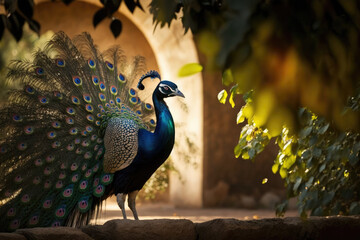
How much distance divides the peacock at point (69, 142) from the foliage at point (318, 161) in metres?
1.18

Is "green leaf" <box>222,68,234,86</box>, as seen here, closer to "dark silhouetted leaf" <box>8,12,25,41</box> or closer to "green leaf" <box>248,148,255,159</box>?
"dark silhouetted leaf" <box>8,12,25,41</box>

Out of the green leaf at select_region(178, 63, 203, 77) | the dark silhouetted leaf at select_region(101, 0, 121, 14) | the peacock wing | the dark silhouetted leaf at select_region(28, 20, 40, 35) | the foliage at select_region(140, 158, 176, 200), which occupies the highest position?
the foliage at select_region(140, 158, 176, 200)

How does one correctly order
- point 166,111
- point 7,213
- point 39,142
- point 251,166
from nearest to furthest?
point 7,213 < point 39,142 < point 166,111 < point 251,166

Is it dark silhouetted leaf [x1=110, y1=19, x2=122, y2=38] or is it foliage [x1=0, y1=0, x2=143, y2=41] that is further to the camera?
dark silhouetted leaf [x1=110, y1=19, x2=122, y2=38]

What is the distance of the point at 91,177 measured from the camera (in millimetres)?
5180

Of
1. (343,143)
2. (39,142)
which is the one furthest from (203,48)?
(39,142)

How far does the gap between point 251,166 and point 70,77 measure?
5183mm

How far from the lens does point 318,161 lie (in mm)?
4277

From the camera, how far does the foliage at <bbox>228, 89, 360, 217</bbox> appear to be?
12.8ft

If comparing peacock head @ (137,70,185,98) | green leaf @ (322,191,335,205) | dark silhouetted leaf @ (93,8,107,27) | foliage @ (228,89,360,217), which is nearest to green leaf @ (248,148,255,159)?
foliage @ (228,89,360,217)

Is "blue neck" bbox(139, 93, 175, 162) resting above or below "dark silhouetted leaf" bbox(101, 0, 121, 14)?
above

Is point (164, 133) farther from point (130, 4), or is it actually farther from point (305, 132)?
point (130, 4)

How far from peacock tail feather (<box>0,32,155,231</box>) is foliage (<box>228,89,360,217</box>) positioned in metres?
1.44

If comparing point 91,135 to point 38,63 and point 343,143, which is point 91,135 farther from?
point 343,143
